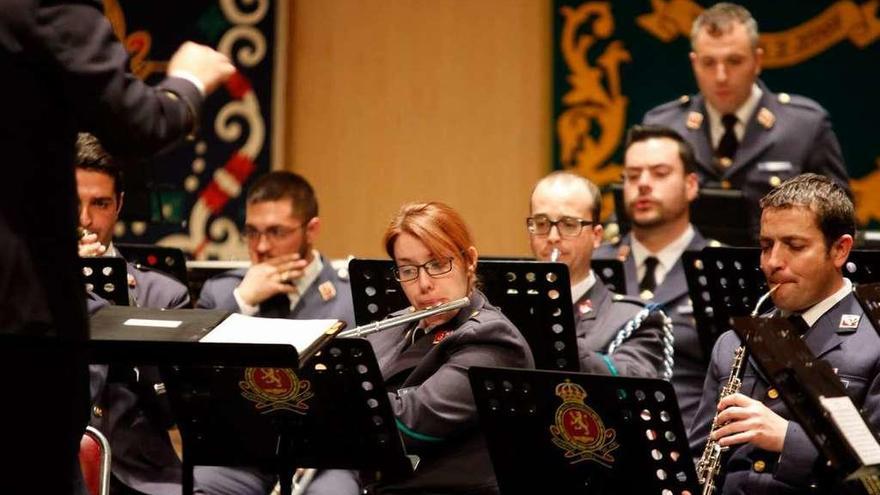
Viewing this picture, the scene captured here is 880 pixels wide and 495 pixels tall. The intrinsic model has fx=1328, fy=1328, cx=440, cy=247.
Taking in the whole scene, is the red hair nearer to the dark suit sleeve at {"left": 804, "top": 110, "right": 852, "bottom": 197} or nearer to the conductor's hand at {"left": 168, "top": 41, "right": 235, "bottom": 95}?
the conductor's hand at {"left": 168, "top": 41, "right": 235, "bottom": 95}

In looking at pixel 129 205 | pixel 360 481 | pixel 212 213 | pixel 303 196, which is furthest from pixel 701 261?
pixel 212 213

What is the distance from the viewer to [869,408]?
9.43 ft

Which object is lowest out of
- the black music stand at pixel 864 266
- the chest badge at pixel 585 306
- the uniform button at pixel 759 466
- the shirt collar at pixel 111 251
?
the uniform button at pixel 759 466

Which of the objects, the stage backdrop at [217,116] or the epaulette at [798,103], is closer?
the epaulette at [798,103]

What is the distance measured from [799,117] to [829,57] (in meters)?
1.12

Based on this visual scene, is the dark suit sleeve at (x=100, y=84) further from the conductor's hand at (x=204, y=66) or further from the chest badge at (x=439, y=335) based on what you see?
the chest badge at (x=439, y=335)

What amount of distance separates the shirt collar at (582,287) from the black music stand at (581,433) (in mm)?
1188

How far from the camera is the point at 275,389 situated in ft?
9.93

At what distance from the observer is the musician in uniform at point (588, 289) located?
3.79 m

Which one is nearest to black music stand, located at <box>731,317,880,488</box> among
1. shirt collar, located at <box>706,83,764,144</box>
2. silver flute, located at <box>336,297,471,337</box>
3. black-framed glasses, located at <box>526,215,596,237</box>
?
silver flute, located at <box>336,297,471,337</box>

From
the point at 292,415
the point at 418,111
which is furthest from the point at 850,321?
the point at 418,111

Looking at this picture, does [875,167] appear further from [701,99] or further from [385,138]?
[385,138]

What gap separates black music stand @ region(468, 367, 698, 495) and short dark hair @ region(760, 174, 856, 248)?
728 millimetres

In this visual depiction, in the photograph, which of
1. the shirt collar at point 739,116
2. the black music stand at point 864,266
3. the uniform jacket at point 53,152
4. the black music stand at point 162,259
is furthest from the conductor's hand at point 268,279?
the uniform jacket at point 53,152
